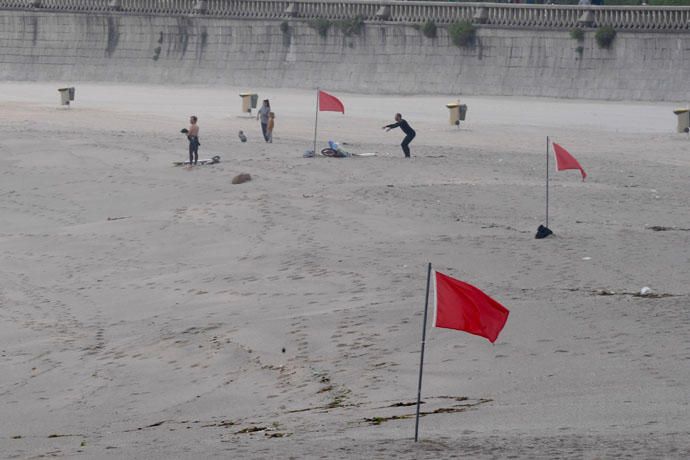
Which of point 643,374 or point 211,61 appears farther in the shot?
point 211,61

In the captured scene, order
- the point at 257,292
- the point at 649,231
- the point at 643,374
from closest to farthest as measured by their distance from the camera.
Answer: the point at 643,374
the point at 257,292
the point at 649,231

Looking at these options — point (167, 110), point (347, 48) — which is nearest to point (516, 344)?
point (167, 110)

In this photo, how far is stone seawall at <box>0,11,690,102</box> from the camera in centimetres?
4519

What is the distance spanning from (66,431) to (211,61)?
142 ft

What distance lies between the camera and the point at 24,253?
21.7 metres

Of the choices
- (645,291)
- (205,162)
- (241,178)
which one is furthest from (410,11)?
(645,291)

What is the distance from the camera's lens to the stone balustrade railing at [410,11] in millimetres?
45163

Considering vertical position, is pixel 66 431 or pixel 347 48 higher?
pixel 347 48

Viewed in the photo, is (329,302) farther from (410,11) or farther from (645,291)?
(410,11)

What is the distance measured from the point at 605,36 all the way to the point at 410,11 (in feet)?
26.6

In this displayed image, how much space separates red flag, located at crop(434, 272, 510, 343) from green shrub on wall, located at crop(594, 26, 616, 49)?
117 feet

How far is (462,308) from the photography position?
35.1 feet

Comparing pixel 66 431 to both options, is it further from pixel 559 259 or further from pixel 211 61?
pixel 211 61

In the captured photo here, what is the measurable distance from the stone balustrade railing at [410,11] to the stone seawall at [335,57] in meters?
0.34
